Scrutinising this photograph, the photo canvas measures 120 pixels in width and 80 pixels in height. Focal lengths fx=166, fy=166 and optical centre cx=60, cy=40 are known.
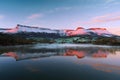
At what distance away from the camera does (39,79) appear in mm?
10125

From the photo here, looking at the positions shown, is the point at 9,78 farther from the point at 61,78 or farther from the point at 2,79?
the point at 61,78

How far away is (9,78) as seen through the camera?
10375mm

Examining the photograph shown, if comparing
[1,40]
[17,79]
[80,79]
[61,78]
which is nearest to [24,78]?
[17,79]

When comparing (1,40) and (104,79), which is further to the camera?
(1,40)

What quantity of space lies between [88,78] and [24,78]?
4.01m

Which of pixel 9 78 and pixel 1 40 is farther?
pixel 1 40

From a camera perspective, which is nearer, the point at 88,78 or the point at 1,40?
the point at 88,78

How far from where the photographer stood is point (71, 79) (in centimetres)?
1016

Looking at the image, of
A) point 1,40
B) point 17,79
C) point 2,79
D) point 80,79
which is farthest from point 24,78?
point 1,40

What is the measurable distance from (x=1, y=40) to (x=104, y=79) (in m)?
50.5

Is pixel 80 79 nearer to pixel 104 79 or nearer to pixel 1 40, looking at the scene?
pixel 104 79

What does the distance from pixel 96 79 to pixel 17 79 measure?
4824mm

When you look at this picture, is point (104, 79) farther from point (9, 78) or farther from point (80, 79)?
point (9, 78)

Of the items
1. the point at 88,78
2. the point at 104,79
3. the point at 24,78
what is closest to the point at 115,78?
the point at 104,79
